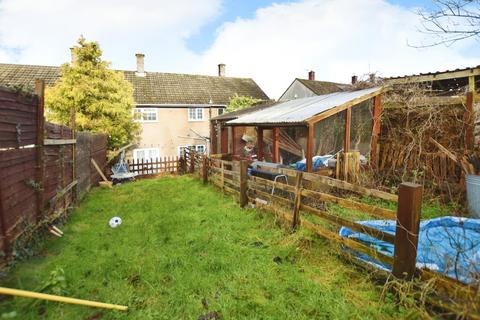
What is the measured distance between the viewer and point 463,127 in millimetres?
6789

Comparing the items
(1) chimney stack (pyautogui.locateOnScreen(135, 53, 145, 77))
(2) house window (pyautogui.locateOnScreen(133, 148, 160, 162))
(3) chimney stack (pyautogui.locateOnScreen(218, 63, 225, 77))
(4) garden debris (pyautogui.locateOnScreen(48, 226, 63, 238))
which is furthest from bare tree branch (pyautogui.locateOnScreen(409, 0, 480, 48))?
(3) chimney stack (pyautogui.locateOnScreen(218, 63, 225, 77))

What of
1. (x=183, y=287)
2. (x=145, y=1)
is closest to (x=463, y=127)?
(x=183, y=287)

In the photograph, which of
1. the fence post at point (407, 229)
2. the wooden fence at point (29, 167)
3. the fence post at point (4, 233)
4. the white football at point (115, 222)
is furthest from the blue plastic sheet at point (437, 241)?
the wooden fence at point (29, 167)

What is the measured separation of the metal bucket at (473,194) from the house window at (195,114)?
696 inches

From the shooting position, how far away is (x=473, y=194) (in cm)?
576

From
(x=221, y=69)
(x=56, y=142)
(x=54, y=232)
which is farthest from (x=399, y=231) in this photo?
(x=221, y=69)

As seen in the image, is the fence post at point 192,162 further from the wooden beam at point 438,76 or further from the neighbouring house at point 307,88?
the neighbouring house at point 307,88

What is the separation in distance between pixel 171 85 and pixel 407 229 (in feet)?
70.5

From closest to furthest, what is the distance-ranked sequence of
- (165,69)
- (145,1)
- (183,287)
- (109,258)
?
(183,287) < (109,258) < (145,1) < (165,69)

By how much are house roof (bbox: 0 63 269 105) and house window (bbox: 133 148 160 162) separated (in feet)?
11.5

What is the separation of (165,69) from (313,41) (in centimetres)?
1445

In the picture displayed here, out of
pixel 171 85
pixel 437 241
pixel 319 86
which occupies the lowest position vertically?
pixel 437 241

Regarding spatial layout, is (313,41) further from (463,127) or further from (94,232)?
(94,232)

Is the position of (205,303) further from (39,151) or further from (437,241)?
(39,151)
